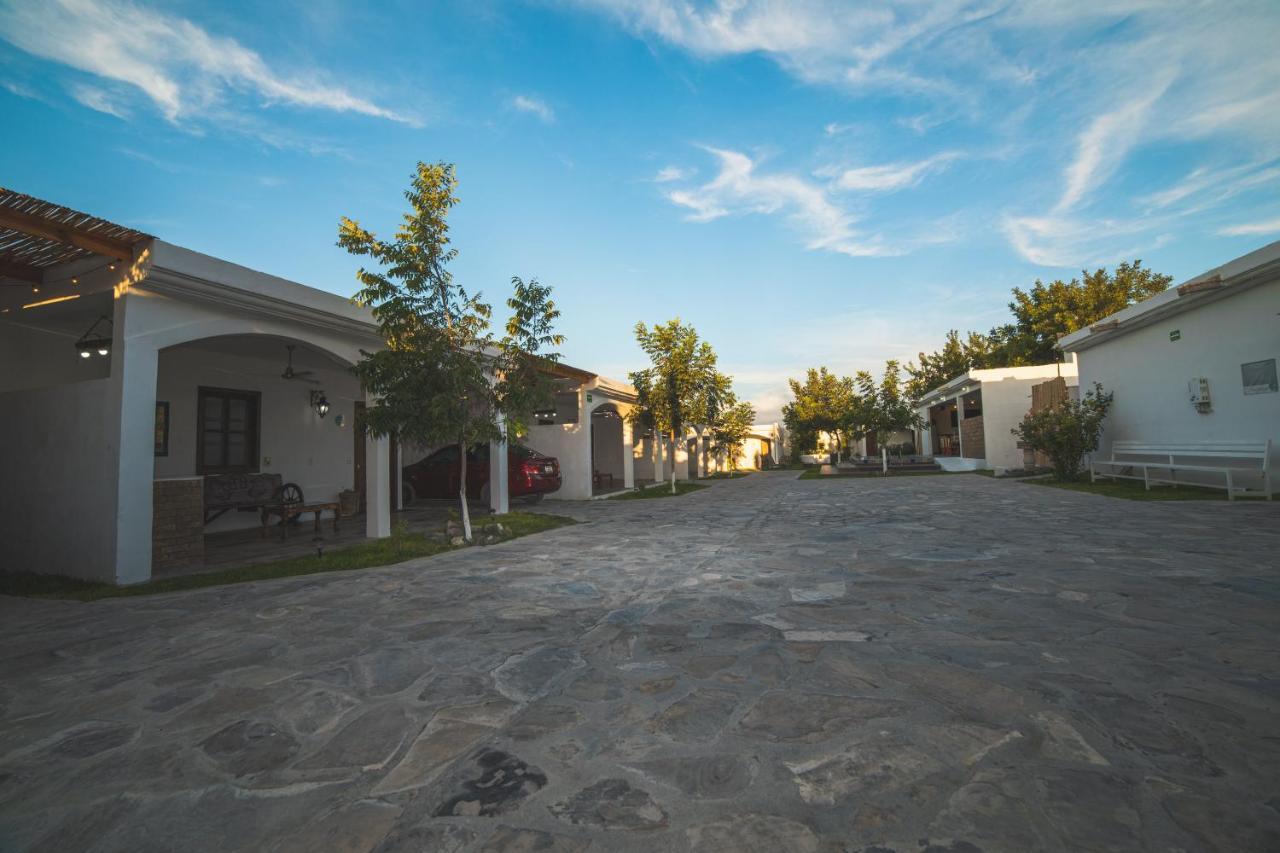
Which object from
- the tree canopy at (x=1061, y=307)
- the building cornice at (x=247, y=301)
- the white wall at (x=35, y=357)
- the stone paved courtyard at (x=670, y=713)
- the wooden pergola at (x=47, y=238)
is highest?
the tree canopy at (x=1061, y=307)

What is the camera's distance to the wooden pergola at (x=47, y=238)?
471 cm

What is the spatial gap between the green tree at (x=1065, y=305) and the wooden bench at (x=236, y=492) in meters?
30.2

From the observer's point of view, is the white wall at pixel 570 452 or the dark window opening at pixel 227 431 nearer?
the dark window opening at pixel 227 431

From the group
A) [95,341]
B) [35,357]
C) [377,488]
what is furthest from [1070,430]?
[35,357]

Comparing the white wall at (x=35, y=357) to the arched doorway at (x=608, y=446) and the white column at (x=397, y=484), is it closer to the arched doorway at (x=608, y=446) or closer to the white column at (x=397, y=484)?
the white column at (x=397, y=484)

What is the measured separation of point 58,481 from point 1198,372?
17.7 m

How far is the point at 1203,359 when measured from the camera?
417 inches

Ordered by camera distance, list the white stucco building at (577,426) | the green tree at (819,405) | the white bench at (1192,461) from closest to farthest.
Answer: the white bench at (1192,461), the white stucco building at (577,426), the green tree at (819,405)

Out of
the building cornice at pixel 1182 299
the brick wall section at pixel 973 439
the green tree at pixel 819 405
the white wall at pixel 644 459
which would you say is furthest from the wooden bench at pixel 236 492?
the green tree at pixel 819 405

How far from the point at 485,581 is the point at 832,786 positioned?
393cm

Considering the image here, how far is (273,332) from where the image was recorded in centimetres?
706

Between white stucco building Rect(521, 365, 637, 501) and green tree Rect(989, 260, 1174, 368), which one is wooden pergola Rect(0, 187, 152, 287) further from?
green tree Rect(989, 260, 1174, 368)

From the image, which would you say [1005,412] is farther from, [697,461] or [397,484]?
[397,484]

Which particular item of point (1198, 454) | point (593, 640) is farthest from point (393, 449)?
point (1198, 454)
